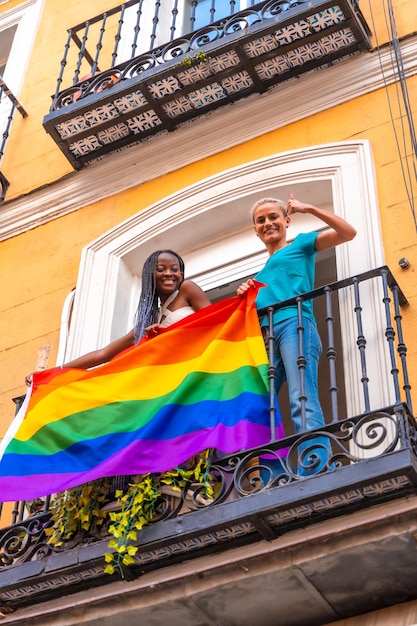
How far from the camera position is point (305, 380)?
6559 mm

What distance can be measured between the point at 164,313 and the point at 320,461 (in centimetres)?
211

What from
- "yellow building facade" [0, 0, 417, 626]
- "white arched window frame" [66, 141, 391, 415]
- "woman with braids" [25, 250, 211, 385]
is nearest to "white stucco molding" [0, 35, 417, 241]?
"yellow building facade" [0, 0, 417, 626]

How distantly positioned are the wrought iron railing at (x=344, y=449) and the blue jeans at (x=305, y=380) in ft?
0.04

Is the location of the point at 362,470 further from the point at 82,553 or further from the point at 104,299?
the point at 104,299

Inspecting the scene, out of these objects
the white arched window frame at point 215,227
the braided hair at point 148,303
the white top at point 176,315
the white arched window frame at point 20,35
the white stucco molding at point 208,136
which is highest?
the white arched window frame at point 20,35

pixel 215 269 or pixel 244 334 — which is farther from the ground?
pixel 244 334

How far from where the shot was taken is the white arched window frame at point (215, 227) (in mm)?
8156

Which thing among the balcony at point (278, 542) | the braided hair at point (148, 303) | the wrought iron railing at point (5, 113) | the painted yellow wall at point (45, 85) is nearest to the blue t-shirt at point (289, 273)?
the balcony at point (278, 542)

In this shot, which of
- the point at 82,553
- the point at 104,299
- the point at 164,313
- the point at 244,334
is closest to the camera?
the point at 82,553

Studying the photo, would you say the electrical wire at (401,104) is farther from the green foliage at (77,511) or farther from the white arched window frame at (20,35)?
the white arched window frame at (20,35)

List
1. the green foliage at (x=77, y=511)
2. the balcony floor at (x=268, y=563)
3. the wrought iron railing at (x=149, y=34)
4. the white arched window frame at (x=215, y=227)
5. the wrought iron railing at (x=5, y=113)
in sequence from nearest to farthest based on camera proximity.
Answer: the balcony floor at (x=268, y=563)
the green foliage at (x=77, y=511)
the white arched window frame at (x=215, y=227)
the wrought iron railing at (x=149, y=34)
the wrought iron railing at (x=5, y=113)

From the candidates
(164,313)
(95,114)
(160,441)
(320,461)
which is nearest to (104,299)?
(164,313)

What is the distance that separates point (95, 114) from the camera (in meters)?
9.44

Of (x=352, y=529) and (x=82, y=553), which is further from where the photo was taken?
(x=82, y=553)
